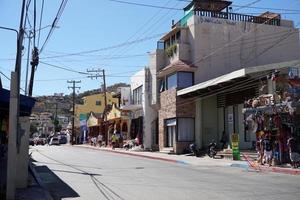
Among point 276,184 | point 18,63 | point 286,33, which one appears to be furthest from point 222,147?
point 18,63

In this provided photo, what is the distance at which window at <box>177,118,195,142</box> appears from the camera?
123 feet

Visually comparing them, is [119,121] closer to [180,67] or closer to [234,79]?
[180,67]

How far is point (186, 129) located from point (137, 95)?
47.3 feet

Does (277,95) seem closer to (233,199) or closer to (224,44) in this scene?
(233,199)

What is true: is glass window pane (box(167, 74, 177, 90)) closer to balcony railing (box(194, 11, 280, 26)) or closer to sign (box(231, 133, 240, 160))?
balcony railing (box(194, 11, 280, 26))

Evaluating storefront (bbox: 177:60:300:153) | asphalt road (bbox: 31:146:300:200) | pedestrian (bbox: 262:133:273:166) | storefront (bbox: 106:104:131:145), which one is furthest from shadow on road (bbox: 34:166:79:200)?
storefront (bbox: 106:104:131:145)

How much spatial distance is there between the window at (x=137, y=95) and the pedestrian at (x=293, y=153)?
28.3 meters

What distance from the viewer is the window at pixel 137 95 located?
4941 centimetres

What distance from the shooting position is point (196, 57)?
125 feet

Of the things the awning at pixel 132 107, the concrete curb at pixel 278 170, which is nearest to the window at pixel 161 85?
the awning at pixel 132 107

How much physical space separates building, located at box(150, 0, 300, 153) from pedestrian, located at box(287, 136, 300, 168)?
1205cm

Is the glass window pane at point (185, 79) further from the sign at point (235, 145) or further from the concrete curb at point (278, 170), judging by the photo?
the concrete curb at point (278, 170)

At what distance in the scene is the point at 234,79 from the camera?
29703mm

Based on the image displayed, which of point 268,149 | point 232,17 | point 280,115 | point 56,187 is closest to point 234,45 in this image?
point 232,17
